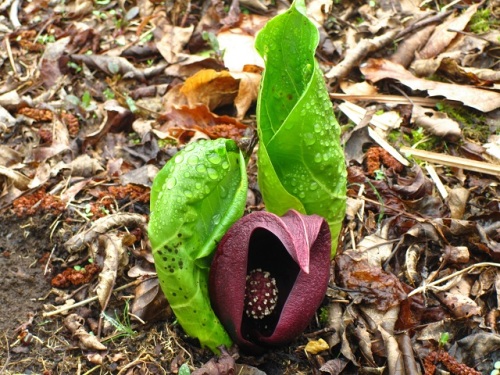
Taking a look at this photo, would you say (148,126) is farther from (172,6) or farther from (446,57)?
(446,57)

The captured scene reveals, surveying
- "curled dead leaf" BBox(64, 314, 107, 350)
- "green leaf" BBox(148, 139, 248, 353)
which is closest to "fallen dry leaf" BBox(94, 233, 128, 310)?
"curled dead leaf" BBox(64, 314, 107, 350)

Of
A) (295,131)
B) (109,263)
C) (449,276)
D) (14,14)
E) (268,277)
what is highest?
(295,131)

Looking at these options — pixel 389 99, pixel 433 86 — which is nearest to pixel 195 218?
pixel 389 99

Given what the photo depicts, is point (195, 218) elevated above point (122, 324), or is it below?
above

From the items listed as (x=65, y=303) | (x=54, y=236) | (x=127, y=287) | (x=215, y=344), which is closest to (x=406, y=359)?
(x=215, y=344)

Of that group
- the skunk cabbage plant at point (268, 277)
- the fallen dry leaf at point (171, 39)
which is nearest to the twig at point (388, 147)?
the skunk cabbage plant at point (268, 277)

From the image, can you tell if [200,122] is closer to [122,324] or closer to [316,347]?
[122,324]
